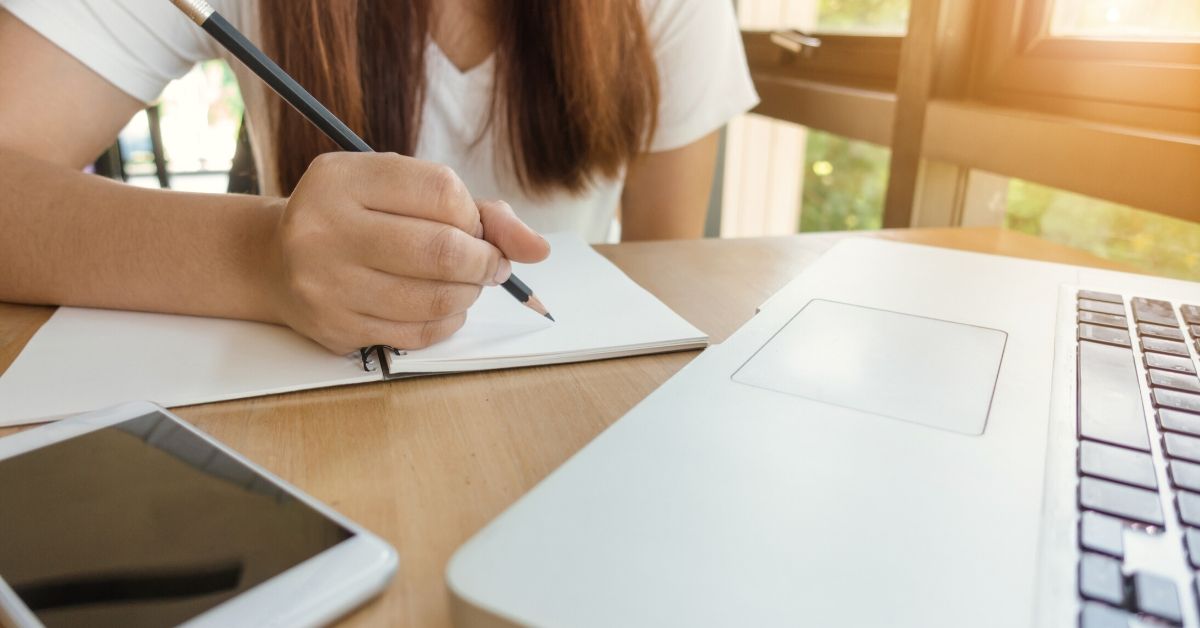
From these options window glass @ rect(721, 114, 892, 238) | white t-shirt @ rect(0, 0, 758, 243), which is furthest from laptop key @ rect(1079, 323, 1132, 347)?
window glass @ rect(721, 114, 892, 238)

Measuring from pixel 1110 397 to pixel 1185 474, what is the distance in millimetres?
71

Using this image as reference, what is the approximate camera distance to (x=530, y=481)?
0.32 metres

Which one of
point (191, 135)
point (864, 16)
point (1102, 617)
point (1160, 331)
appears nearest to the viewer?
Result: point (1102, 617)

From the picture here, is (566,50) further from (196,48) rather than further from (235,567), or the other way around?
(235,567)

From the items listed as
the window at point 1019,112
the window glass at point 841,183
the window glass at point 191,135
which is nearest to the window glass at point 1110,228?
the window at point 1019,112

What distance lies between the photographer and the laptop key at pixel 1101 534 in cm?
21

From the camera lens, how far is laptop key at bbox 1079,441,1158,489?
0.80 ft

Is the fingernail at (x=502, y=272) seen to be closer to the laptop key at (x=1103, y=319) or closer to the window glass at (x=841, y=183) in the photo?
the laptop key at (x=1103, y=319)

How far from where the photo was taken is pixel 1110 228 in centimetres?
98

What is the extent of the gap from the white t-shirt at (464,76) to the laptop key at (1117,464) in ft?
2.35

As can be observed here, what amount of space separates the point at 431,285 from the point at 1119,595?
1.11 ft

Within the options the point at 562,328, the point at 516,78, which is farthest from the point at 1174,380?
the point at 516,78

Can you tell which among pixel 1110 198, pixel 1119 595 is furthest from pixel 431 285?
pixel 1110 198

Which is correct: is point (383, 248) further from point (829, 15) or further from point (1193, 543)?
point (829, 15)
